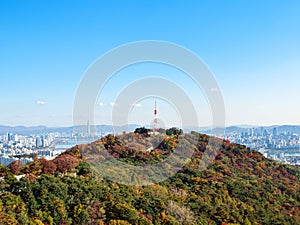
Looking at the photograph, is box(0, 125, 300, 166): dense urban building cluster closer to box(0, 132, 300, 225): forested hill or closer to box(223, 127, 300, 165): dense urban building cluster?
box(223, 127, 300, 165): dense urban building cluster

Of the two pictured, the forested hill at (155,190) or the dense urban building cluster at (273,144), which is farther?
the dense urban building cluster at (273,144)

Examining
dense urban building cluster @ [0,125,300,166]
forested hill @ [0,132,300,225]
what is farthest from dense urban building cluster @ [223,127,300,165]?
forested hill @ [0,132,300,225]

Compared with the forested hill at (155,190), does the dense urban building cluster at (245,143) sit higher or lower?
lower

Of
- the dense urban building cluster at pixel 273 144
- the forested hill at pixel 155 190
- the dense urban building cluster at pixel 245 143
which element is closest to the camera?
the forested hill at pixel 155 190

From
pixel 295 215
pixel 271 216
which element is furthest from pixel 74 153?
pixel 295 215

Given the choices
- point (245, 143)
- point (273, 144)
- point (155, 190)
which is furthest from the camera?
point (245, 143)

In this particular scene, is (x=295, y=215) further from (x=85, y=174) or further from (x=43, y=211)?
(x=43, y=211)

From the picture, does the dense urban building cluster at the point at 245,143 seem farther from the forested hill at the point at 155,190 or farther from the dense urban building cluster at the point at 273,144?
the forested hill at the point at 155,190

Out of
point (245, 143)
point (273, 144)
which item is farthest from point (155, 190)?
→ point (273, 144)

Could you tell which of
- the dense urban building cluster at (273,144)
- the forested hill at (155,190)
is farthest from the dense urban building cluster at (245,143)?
the forested hill at (155,190)

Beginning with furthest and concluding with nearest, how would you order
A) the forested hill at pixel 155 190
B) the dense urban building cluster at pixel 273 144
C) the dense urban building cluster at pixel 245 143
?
the dense urban building cluster at pixel 273 144
the dense urban building cluster at pixel 245 143
the forested hill at pixel 155 190

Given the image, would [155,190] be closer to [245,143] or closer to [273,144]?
[245,143]
